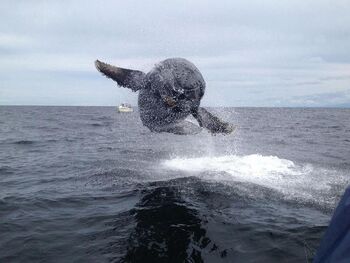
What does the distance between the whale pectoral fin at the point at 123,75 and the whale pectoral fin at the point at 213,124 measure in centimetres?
189

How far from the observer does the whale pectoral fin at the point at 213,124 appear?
11.4 metres

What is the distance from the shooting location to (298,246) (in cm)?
791

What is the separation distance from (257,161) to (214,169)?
2310 millimetres

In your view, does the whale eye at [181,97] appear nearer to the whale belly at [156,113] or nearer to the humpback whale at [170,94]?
the humpback whale at [170,94]

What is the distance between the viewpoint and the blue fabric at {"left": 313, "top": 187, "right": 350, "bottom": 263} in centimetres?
335

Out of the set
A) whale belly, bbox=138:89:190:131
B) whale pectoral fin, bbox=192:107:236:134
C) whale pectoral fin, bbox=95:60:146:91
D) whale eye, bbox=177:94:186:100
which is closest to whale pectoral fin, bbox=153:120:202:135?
whale belly, bbox=138:89:190:131

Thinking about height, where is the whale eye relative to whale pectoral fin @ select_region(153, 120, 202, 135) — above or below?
above

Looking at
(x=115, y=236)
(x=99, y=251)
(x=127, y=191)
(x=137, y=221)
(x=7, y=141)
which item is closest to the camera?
(x=99, y=251)

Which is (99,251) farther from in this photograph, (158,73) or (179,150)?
(179,150)

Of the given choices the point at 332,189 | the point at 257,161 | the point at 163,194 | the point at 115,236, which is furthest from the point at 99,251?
the point at 257,161

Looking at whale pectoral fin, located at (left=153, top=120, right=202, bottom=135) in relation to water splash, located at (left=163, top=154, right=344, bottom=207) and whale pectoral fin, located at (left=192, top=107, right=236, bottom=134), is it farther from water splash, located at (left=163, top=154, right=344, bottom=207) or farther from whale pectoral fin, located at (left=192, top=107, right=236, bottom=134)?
water splash, located at (left=163, top=154, right=344, bottom=207)

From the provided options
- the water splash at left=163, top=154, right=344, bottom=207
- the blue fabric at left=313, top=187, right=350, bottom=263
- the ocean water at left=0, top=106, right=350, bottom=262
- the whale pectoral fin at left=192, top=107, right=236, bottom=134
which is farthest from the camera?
the water splash at left=163, top=154, right=344, bottom=207

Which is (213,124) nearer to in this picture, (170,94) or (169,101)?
(170,94)

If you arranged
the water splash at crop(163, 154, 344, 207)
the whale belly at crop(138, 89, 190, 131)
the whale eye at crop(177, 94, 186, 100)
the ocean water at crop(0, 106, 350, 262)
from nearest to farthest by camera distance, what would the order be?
the ocean water at crop(0, 106, 350, 262) → the whale eye at crop(177, 94, 186, 100) → the whale belly at crop(138, 89, 190, 131) → the water splash at crop(163, 154, 344, 207)
